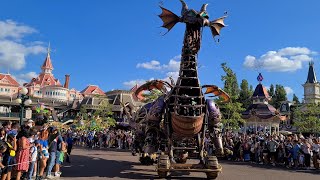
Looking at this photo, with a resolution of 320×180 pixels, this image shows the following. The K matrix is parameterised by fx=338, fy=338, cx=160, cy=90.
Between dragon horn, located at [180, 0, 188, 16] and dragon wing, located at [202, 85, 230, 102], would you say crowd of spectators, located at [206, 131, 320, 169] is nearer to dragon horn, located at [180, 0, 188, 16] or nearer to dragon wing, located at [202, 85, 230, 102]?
dragon wing, located at [202, 85, 230, 102]

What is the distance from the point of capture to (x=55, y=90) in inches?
3462

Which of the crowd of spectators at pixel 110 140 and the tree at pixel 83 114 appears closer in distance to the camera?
the crowd of spectators at pixel 110 140

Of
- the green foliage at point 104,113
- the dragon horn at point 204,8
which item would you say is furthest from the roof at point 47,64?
the dragon horn at point 204,8

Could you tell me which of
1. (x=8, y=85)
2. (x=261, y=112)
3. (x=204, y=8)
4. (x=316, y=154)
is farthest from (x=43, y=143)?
(x=8, y=85)

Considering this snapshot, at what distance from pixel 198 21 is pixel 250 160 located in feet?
39.3

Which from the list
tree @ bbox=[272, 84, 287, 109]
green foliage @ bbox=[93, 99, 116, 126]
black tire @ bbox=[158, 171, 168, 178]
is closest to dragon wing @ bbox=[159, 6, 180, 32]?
black tire @ bbox=[158, 171, 168, 178]

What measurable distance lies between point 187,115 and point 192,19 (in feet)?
10.0

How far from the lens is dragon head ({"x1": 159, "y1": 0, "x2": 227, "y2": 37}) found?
1078 cm

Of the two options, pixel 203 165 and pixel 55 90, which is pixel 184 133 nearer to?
pixel 203 165

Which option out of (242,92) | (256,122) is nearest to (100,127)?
(256,122)

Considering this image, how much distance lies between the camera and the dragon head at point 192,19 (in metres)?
10.8

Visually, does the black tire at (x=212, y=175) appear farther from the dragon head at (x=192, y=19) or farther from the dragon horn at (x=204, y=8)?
the dragon horn at (x=204, y=8)

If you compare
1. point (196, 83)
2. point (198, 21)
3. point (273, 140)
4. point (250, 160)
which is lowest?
point (250, 160)

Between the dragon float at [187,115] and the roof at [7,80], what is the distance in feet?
272
